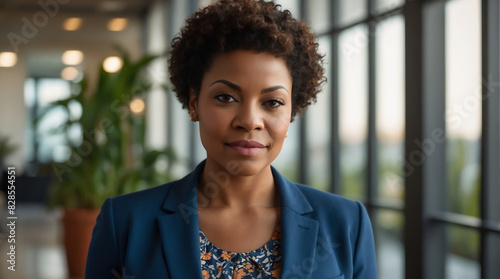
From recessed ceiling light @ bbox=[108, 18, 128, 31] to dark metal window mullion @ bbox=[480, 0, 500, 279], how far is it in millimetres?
10340

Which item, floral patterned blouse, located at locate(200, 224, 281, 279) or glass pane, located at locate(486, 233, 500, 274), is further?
glass pane, located at locate(486, 233, 500, 274)

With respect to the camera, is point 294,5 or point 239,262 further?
point 294,5

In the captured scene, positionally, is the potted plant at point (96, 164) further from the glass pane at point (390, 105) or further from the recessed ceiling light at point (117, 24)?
the recessed ceiling light at point (117, 24)

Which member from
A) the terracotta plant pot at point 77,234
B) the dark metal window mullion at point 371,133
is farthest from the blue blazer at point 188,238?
the terracotta plant pot at point 77,234

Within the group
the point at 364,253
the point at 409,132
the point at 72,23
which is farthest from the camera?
the point at 72,23

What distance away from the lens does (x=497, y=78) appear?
3.26m

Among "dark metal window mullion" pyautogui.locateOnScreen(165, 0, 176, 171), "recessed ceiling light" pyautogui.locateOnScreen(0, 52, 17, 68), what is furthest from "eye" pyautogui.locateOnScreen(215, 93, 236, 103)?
"recessed ceiling light" pyautogui.locateOnScreen(0, 52, 17, 68)

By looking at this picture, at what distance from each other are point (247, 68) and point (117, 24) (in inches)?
470

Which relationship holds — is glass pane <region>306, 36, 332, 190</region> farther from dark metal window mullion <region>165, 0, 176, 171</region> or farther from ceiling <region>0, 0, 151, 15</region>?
ceiling <region>0, 0, 151, 15</region>

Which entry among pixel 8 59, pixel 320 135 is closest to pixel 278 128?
pixel 320 135

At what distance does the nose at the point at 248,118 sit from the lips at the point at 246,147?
30mm

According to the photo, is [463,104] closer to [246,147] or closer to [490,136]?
[490,136]

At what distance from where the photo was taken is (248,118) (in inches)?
51.9

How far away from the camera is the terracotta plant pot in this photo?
563cm
